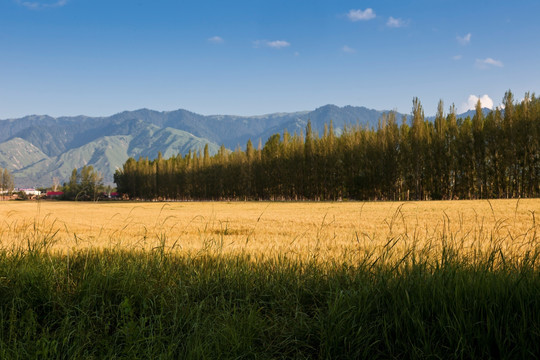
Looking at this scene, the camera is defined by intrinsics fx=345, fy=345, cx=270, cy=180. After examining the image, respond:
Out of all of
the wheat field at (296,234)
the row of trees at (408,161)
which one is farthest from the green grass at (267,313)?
the row of trees at (408,161)

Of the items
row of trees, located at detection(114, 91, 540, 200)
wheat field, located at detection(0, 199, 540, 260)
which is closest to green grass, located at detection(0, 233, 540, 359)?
wheat field, located at detection(0, 199, 540, 260)

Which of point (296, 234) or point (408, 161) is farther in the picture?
Answer: point (408, 161)

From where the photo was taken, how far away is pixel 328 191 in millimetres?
62875

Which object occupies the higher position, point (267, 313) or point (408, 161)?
point (408, 161)

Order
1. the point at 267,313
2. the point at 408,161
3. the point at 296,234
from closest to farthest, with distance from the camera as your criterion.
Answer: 1. the point at 267,313
2. the point at 296,234
3. the point at 408,161

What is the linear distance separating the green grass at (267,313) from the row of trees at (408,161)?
50966 millimetres

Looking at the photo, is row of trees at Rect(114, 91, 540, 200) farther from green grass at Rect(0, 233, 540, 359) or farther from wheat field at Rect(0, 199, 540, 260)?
green grass at Rect(0, 233, 540, 359)

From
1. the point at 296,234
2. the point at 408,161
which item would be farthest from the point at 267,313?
the point at 408,161

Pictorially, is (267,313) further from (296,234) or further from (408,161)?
(408,161)

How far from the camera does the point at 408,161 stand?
5303 cm

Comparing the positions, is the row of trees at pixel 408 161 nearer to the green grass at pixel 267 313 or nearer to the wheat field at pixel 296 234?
the wheat field at pixel 296 234

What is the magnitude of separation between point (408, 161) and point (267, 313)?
5405 cm

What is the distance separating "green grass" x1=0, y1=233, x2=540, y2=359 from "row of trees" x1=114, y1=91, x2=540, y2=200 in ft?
167

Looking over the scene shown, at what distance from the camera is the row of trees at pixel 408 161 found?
1810 inches
